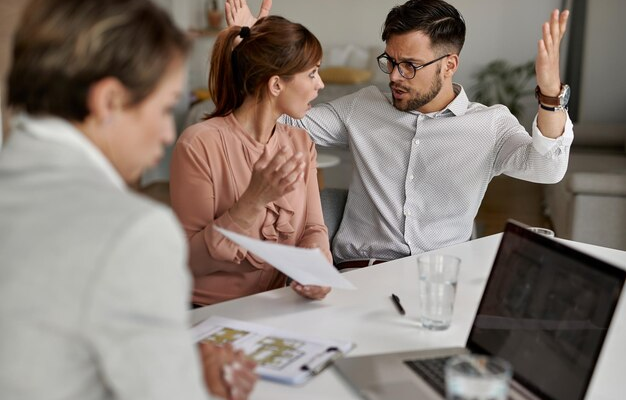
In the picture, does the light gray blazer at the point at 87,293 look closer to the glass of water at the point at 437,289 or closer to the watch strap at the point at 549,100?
the glass of water at the point at 437,289

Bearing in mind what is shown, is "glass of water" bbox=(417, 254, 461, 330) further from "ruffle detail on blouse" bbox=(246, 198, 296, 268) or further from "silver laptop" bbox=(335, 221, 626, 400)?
"ruffle detail on blouse" bbox=(246, 198, 296, 268)

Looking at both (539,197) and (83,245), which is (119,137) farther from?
(539,197)

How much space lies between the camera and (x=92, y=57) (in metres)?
0.85

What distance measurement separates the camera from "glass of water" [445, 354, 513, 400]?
0.91 m

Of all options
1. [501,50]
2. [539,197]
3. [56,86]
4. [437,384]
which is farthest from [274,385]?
[501,50]

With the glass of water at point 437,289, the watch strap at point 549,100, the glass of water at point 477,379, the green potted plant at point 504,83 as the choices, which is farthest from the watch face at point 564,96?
the green potted plant at point 504,83

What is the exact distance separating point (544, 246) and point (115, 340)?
2.32 ft

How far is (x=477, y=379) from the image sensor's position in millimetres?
911

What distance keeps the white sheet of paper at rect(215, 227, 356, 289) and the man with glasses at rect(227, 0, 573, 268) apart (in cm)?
80

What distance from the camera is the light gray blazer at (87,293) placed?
2.54 ft

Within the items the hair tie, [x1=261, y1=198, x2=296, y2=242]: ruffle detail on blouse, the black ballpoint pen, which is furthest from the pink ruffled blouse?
the black ballpoint pen

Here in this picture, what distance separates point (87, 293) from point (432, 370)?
25.0 inches

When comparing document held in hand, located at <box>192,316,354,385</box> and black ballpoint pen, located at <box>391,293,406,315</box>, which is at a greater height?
document held in hand, located at <box>192,316,354,385</box>

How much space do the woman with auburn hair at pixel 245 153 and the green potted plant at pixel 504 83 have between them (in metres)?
4.45
